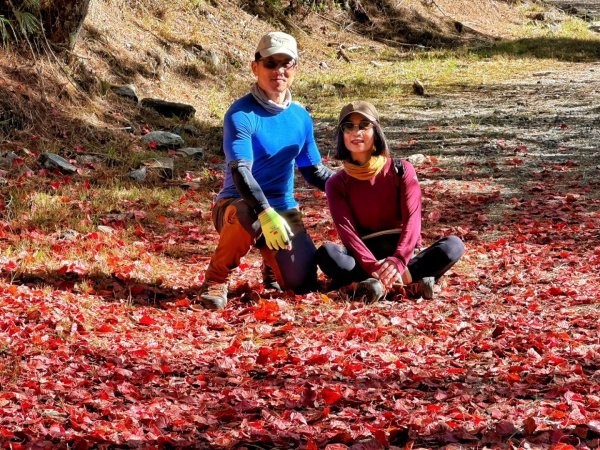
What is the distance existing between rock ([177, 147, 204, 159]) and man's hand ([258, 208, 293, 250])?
17.6 feet

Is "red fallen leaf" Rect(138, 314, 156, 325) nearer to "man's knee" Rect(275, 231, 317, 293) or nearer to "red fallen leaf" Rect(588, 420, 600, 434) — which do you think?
"man's knee" Rect(275, 231, 317, 293)

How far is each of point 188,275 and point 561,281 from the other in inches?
104

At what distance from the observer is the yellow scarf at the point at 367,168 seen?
5.80 metres

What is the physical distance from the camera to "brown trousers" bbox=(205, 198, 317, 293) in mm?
5738

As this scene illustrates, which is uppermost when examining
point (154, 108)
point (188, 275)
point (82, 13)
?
point (82, 13)

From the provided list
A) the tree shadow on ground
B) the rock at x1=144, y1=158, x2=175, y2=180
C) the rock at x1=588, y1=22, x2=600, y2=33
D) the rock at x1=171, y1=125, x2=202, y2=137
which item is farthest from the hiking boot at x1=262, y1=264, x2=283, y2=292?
the rock at x1=588, y1=22, x2=600, y2=33

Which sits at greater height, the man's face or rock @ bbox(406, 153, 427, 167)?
the man's face

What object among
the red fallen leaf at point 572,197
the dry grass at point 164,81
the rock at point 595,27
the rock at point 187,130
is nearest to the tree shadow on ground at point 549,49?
the dry grass at point 164,81

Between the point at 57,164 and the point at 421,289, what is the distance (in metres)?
4.61

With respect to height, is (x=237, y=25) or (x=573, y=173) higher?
(x=237, y=25)

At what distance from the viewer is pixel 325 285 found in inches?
250

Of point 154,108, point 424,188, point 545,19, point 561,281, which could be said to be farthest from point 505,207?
point 545,19

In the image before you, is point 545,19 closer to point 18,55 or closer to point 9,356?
point 18,55

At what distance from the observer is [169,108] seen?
12.1 metres
